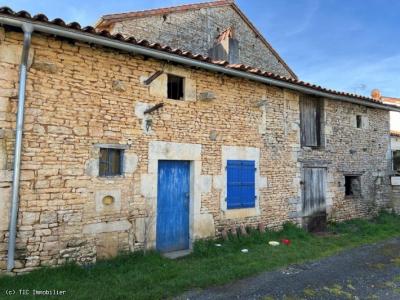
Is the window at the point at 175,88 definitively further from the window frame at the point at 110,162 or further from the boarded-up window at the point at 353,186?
the boarded-up window at the point at 353,186

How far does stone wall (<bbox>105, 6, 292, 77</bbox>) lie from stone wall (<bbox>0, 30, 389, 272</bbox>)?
171 inches

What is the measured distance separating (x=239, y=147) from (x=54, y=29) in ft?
14.8

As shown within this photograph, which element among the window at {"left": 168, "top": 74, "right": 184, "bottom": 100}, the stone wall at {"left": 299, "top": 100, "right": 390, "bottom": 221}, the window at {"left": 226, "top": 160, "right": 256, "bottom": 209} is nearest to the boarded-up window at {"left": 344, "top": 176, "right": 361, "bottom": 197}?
the stone wall at {"left": 299, "top": 100, "right": 390, "bottom": 221}

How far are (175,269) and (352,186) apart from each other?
758 centimetres

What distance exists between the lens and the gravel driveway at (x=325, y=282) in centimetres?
429

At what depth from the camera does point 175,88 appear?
6750mm

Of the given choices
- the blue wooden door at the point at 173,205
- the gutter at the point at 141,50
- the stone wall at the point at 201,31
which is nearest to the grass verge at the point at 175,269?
the blue wooden door at the point at 173,205

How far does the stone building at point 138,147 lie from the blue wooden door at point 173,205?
0.07 ft

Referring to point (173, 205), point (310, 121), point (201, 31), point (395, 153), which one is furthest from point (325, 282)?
point (395, 153)

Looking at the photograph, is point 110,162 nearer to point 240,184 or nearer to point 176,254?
point 176,254

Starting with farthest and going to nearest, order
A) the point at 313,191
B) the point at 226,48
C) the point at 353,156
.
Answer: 1. the point at 226,48
2. the point at 353,156
3. the point at 313,191

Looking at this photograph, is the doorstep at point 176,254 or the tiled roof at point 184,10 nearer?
the doorstep at point 176,254

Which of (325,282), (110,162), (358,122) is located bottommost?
(325,282)

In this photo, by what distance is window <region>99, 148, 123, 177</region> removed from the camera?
5566 millimetres
